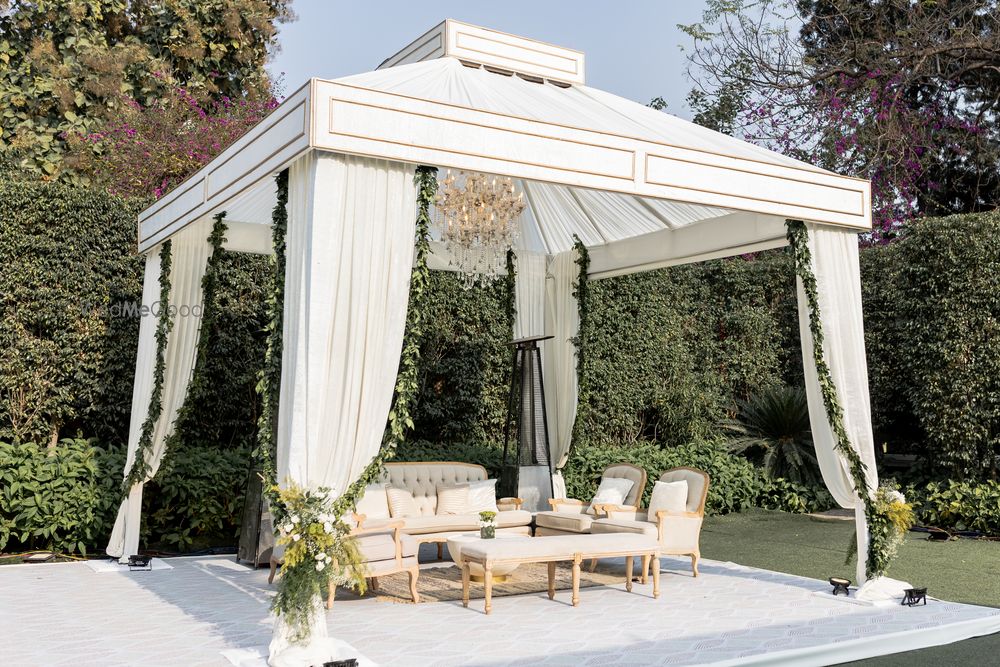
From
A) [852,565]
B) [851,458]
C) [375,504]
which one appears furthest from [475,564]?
[852,565]

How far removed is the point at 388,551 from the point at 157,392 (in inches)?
100

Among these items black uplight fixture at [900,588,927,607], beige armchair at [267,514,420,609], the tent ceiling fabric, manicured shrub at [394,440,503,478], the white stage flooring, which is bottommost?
the white stage flooring

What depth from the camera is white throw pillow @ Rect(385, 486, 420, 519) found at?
8094mm

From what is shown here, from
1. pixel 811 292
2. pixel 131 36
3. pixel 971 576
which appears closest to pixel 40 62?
pixel 131 36

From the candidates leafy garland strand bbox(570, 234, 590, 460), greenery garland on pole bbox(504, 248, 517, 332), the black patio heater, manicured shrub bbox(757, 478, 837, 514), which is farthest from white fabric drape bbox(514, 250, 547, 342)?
manicured shrub bbox(757, 478, 837, 514)

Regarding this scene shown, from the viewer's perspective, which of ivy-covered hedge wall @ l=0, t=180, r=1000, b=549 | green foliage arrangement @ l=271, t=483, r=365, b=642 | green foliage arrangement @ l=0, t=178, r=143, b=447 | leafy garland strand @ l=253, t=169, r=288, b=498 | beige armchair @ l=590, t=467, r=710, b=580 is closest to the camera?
green foliage arrangement @ l=271, t=483, r=365, b=642

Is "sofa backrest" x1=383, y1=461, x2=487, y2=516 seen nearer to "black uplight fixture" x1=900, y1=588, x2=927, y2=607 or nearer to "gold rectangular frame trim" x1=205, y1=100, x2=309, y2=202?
"gold rectangular frame trim" x1=205, y1=100, x2=309, y2=202

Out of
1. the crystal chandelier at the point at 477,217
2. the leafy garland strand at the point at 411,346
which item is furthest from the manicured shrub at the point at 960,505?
the leafy garland strand at the point at 411,346

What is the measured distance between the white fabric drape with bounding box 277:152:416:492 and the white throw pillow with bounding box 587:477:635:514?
3.81 meters

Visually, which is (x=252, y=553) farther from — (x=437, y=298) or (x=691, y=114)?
(x=691, y=114)

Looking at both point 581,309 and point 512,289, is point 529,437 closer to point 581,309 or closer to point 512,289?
point 581,309

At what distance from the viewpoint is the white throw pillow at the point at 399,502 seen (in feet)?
26.6

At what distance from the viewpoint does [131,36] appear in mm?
14016

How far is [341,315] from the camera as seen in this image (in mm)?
4945
